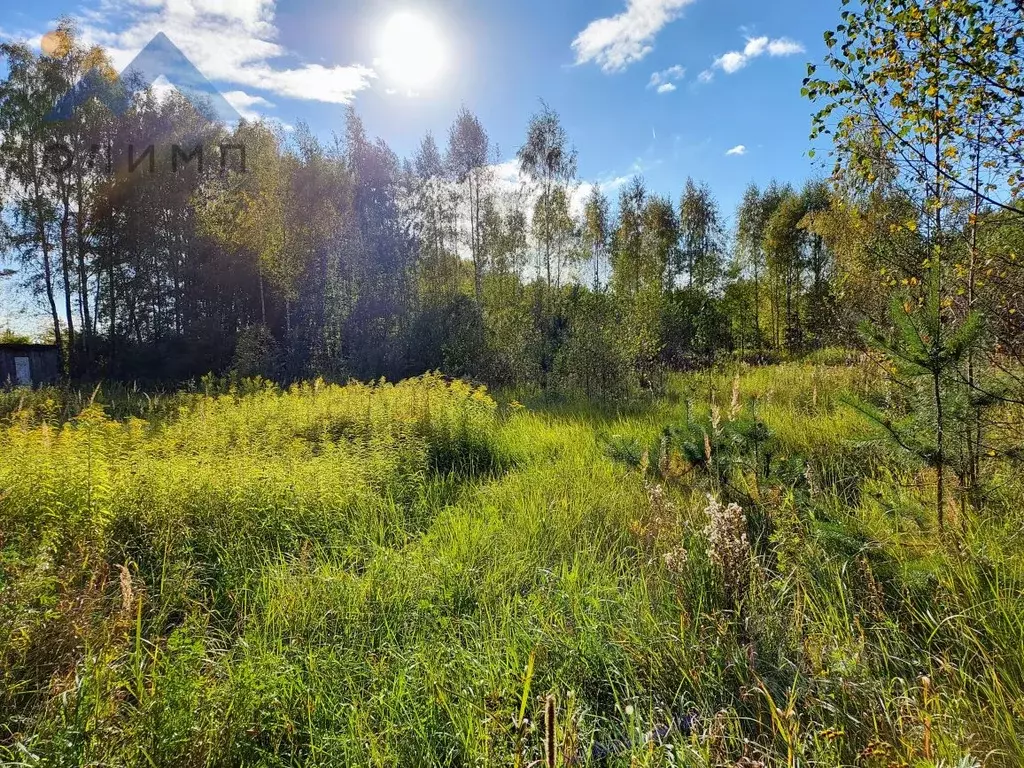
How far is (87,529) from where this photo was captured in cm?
287

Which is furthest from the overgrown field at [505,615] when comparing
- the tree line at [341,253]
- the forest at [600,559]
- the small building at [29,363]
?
the small building at [29,363]

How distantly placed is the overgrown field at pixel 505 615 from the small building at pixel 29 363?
18.6 meters

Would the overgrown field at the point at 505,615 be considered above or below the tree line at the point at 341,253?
below

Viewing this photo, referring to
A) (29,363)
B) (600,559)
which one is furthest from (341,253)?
(600,559)

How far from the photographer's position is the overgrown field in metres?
1.56

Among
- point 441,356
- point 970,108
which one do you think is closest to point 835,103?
point 970,108

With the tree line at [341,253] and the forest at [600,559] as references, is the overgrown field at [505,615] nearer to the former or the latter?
the forest at [600,559]

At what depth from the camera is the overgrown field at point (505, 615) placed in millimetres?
1562

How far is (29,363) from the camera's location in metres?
17.7

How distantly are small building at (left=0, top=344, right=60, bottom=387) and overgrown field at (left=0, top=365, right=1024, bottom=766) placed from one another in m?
18.6

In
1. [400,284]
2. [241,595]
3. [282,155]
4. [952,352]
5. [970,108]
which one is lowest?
[241,595]

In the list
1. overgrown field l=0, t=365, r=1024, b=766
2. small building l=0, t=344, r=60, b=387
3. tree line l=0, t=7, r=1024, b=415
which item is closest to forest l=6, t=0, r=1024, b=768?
overgrown field l=0, t=365, r=1024, b=766

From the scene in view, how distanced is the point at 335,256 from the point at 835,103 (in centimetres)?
1815

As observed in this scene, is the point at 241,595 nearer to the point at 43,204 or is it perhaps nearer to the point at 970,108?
the point at 970,108
